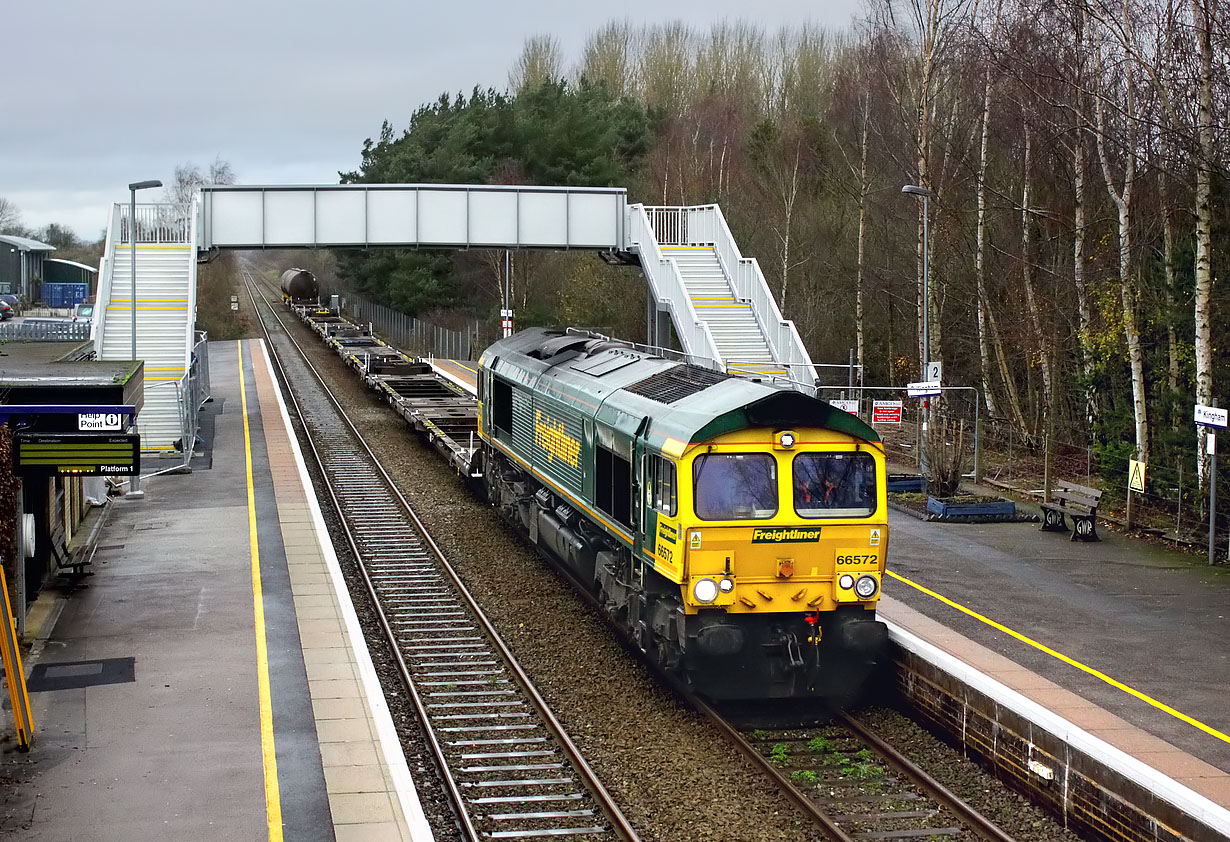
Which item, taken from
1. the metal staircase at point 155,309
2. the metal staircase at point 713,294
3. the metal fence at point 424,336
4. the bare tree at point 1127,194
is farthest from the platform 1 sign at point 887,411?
the metal fence at point 424,336

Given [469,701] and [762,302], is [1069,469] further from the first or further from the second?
[469,701]

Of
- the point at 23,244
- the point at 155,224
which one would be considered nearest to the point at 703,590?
the point at 155,224

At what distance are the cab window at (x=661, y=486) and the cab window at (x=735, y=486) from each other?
0.95ft

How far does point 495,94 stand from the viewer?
70.0 metres

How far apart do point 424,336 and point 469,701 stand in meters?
49.4

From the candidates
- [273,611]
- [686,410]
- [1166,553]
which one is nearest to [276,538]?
[273,611]

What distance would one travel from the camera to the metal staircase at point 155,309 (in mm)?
29875

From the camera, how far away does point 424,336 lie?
61.9 metres

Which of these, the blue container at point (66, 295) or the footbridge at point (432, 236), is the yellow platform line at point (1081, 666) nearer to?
the footbridge at point (432, 236)

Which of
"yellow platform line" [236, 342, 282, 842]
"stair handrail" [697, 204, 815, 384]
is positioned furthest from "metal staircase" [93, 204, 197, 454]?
"stair handrail" [697, 204, 815, 384]

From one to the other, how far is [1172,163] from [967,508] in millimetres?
6754

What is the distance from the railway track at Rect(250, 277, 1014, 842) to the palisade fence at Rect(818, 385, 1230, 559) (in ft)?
33.6

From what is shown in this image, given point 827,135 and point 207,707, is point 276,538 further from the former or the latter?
point 827,135

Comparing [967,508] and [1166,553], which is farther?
[967,508]
